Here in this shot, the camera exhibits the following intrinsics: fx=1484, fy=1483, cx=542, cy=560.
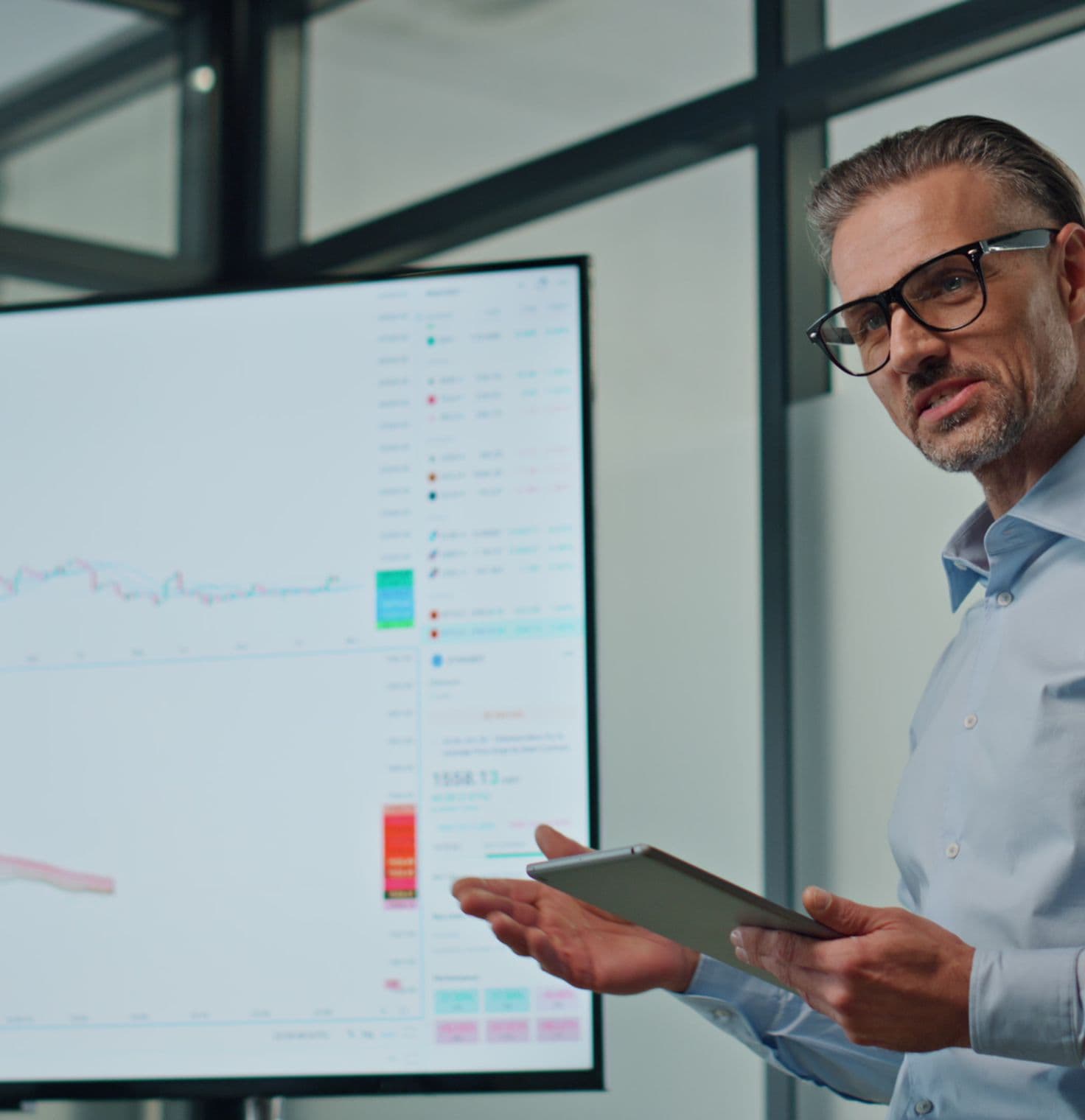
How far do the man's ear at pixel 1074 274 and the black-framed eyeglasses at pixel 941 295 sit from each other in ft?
0.10

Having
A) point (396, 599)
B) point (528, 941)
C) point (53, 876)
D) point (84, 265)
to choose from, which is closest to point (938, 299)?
point (528, 941)

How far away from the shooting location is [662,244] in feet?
8.75

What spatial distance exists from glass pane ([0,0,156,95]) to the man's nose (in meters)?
2.30

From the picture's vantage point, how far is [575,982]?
154 cm

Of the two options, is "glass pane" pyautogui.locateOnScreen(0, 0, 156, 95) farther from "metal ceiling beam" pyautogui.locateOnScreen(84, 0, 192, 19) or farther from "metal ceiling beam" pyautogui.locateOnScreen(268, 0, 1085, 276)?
"metal ceiling beam" pyautogui.locateOnScreen(268, 0, 1085, 276)

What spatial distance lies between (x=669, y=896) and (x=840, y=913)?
136 mm

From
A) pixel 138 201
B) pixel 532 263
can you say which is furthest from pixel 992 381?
pixel 138 201

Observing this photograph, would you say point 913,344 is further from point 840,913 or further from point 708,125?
point 708,125

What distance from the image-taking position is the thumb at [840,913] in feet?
3.72

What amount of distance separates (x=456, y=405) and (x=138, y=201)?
133 centimetres

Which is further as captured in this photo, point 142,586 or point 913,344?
point 142,586

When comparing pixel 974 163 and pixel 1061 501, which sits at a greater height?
pixel 974 163

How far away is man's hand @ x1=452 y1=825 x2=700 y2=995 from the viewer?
149cm

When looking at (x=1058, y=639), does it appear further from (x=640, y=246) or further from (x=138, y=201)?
(x=138, y=201)
